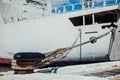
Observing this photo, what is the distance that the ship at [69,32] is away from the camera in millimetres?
18188

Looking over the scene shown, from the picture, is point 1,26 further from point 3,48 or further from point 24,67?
point 24,67

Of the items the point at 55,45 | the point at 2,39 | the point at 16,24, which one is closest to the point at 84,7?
the point at 55,45

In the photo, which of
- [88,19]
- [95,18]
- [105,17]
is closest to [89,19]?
[88,19]

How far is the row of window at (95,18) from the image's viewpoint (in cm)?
1867

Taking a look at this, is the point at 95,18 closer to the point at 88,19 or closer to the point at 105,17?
the point at 88,19

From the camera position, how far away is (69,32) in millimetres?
19656

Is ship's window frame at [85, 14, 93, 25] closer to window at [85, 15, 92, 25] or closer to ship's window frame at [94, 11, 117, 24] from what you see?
window at [85, 15, 92, 25]

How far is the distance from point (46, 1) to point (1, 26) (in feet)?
19.5

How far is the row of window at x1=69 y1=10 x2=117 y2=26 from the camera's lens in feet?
61.3

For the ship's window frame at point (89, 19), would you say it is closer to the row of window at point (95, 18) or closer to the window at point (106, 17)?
the row of window at point (95, 18)

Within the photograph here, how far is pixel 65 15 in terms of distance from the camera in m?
20.2

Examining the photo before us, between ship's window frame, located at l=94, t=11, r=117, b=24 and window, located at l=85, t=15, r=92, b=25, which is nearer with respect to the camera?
ship's window frame, located at l=94, t=11, r=117, b=24

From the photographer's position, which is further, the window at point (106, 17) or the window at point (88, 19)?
the window at point (88, 19)

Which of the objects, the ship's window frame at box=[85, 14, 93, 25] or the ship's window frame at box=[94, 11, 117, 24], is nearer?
the ship's window frame at box=[94, 11, 117, 24]
